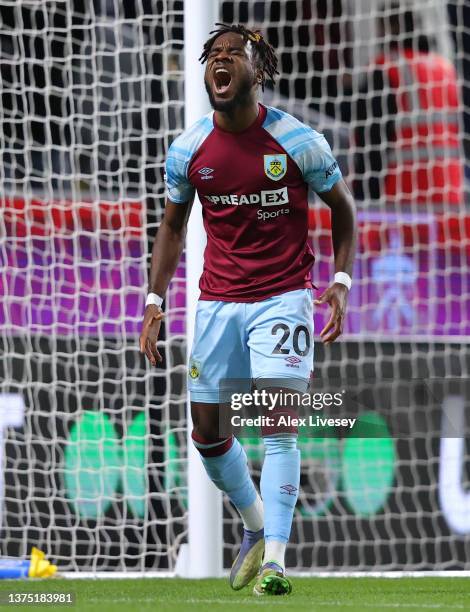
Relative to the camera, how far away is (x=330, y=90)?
25.4ft

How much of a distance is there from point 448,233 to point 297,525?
168cm

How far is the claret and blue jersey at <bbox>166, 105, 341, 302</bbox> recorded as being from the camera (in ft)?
13.8

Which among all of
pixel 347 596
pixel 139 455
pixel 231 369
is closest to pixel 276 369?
pixel 231 369

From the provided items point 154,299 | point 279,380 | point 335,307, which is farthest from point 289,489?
point 154,299

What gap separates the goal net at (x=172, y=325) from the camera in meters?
6.49

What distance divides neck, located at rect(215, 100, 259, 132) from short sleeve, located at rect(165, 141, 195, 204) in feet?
0.51

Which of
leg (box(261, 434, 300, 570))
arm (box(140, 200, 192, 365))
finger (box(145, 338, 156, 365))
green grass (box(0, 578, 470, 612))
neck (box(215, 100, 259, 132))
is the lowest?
green grass (box(0, 578, 470, 612))

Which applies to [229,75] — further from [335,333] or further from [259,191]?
[335,333]

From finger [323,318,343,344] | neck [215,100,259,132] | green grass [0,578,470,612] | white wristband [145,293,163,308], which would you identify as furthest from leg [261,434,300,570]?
neck [215,100,259,132]

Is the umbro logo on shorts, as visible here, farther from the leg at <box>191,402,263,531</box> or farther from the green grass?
the leg at <box>191,402,263,531</box>

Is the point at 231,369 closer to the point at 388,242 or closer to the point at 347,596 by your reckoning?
the point at 347,596

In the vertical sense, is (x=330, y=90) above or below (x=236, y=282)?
above

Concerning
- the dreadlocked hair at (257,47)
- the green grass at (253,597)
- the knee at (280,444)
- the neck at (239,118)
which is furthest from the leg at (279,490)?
the dreadlocked hair at (257,47)

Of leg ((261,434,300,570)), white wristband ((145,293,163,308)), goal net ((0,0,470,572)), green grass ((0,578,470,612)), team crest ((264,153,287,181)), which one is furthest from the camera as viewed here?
goal net ((0,0,470,572))
